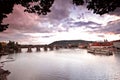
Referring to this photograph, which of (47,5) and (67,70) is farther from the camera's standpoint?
(67,70)

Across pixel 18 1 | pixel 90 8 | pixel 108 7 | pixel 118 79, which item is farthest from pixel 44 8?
pixel 118 79

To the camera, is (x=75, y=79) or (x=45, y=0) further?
(x=75, y=79)

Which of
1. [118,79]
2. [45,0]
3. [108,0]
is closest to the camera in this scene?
[108,0]

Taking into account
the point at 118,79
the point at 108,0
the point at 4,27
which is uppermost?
the point at 108,0

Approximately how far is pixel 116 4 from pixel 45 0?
3037 mm

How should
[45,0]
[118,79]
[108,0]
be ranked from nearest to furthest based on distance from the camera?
[108,0], [45,0], [118,79]

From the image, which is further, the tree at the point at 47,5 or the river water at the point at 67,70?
the river water at the point at 67,70

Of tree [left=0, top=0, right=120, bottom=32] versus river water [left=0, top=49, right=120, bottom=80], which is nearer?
tree [left=0, top=0, right=120, bottom=32]

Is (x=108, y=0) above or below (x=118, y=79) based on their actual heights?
above

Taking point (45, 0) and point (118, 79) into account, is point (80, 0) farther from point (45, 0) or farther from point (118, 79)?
point (118, 79)

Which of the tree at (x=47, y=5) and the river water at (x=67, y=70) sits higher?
the tree at (x=47, y=5)

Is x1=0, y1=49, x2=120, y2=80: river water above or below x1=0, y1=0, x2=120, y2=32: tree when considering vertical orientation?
below

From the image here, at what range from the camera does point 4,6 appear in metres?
9.43

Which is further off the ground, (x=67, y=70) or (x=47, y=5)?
(x=47, y=5)
